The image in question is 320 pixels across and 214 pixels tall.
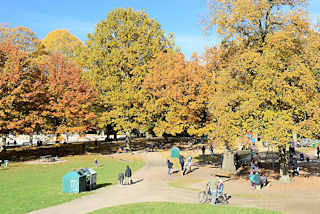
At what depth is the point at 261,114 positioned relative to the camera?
19.4 meters

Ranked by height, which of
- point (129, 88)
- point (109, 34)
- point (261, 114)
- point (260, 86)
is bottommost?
point (261, 114)

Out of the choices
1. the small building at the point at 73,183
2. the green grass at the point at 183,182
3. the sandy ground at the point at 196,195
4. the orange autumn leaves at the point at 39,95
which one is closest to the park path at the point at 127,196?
the sandy ground at the point at 196,195

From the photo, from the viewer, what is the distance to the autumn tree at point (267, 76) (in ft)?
61.9

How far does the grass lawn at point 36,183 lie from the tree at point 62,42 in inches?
1371

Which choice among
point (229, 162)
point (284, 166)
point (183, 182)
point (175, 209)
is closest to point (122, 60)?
point (229, 162)

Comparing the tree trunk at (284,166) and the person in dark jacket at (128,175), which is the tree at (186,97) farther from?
the person in dark jacket at (128,175)

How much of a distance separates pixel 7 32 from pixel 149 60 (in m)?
26.3

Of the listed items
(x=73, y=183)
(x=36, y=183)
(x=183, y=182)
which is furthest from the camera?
(x=183, y=182)

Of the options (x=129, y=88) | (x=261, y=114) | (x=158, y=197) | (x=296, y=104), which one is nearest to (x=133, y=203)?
(x=158, y=197)

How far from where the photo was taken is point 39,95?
37969 mm

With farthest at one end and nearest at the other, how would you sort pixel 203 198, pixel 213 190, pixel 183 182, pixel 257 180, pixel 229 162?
1. pixel 229 162
2. pixel 183 182
3. pixel 257 180
4. pixel 203 198
5. pixel 213 190

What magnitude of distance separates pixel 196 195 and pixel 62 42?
2206 inches

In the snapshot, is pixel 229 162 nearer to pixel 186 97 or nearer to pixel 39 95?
pixel 186 97

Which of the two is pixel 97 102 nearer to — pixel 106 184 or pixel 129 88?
pixel 129 88
